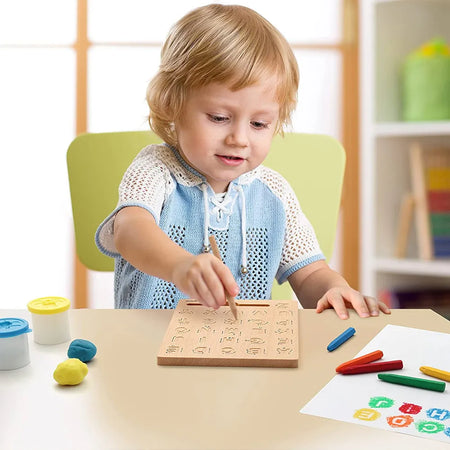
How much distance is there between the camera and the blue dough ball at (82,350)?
0.53m

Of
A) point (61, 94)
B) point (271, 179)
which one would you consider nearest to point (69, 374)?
point (271, 179)

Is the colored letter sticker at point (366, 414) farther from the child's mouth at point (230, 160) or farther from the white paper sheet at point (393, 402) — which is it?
the child's mouth at point (230, 160)

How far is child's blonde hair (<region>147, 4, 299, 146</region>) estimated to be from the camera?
86 cm

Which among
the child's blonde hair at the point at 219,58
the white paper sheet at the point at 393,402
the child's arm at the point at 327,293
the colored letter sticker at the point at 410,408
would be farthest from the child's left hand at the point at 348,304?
the child's blonde hair at the point at 219,58

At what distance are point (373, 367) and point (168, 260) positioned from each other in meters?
0.28

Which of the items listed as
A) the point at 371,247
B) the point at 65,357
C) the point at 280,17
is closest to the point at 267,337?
the point at 65,357

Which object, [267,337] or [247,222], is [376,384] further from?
[247,222]

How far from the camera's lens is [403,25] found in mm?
1961

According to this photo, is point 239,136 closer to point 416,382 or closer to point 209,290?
point 209,290

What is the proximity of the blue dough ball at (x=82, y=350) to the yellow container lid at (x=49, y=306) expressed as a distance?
57mm

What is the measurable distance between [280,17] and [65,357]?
6.08ft

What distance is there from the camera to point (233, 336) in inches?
22.5

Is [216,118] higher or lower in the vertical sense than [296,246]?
higher

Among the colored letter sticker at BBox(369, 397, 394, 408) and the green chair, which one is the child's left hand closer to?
the colored letter sticker at BBox(369, 397, 394, 408)
